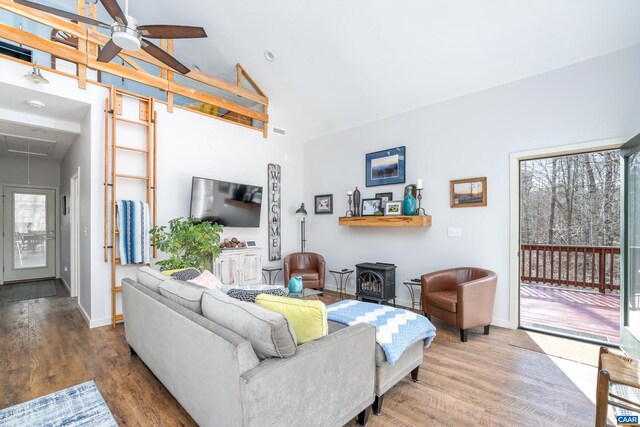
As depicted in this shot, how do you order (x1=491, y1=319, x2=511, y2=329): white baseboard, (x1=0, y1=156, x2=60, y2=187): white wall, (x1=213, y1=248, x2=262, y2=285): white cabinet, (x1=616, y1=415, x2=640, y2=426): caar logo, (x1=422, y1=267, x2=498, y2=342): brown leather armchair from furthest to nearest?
1. (x1=0, y1=156, x2=60, y2=187): white wall
2. (x1=213, y1=248, x2=262, y2=285): white cabinet
3. (x1=491, y1=319, x2=511, y2=329): white baseboard
4. (x1=422, y1=267, x2=498, y2=342): brown leather armchair
5. (x1=616, y1=415, x2=640, y2=426): caar logo

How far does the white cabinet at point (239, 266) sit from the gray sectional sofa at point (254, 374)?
2264mm

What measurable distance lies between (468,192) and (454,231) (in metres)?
0.55

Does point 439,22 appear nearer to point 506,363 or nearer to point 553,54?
point 553,54

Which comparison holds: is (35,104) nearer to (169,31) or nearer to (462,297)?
(169,31)

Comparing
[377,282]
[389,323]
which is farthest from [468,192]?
[389,323]

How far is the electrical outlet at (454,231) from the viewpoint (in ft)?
13.5

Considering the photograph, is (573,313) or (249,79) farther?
(249,79)

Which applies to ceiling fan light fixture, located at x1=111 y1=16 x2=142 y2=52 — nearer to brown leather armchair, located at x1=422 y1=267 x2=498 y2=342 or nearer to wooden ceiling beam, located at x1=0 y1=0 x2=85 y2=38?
wooden ceiling beam, located at x1=0 y1=0 x2=85 y2=38

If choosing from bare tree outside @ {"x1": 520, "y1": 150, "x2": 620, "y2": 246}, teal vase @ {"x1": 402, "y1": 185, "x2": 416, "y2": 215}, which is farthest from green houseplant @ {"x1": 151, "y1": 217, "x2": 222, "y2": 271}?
bare tree outside @ {"x1": 520, "y1": 150, "x2": 620, "y2": 246}

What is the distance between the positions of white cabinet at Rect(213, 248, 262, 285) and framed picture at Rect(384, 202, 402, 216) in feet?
7.16

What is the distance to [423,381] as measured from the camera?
248 cm

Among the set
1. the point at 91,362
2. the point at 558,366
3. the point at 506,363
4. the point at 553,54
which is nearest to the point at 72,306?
the point at 91,362

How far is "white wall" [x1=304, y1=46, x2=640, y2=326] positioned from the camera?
3139 mm

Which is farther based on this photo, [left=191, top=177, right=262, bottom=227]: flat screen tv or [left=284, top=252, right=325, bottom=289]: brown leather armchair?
[left=284, top=252, right=325, bottom=289]: brown leather armchair
